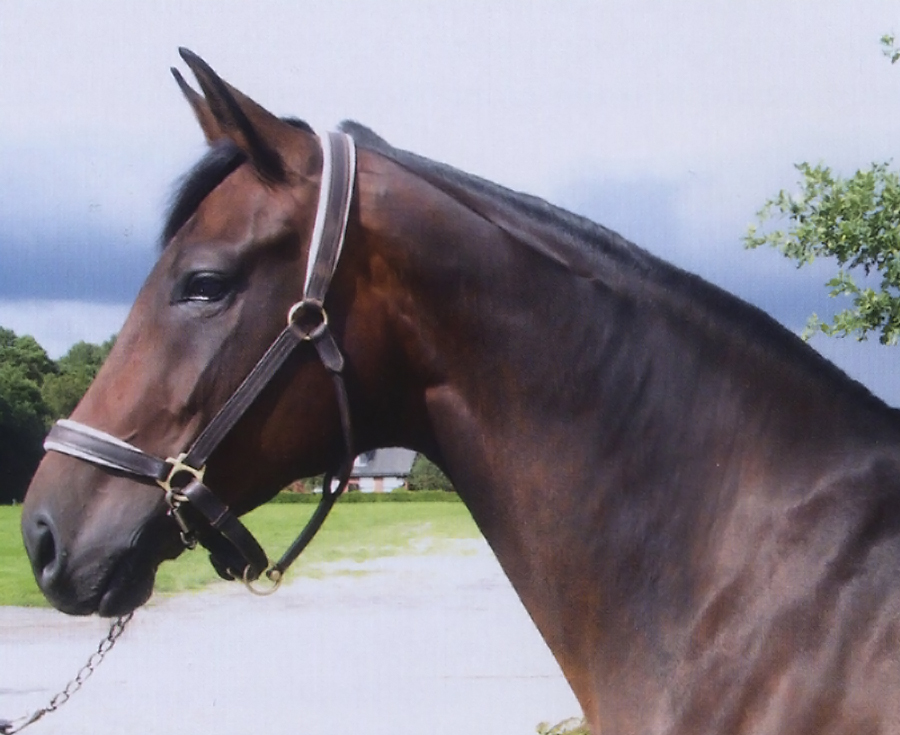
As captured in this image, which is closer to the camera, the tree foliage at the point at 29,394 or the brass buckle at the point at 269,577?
the brass buckle at the point at 269,577

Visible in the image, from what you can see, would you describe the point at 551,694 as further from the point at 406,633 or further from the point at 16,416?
the point at 16,416

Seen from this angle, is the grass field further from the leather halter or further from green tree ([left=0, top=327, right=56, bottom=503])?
green tree ([left=0, top=327, right=56, bottom=503])

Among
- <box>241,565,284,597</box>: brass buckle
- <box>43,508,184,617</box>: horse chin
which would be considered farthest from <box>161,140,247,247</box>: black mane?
<box>241,565,284,597</box>: brass buckle

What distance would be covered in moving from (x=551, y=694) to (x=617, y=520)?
6.49 metres

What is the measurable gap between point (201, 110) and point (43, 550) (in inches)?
46.4

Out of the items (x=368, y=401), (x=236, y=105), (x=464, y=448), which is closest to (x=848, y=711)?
(x=464, y=448)

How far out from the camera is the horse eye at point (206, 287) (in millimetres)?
2150

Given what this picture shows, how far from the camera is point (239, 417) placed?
2133 mm

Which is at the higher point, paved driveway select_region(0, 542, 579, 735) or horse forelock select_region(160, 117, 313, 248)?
horse forelock select_region(160, 117, 313, 248)

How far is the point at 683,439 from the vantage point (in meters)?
2.20

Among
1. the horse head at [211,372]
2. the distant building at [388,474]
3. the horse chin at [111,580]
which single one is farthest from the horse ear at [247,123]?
the distant building at [388,474]

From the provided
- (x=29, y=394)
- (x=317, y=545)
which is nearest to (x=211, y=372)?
(x=317, y=545)

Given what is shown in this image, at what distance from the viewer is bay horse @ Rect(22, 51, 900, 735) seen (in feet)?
6.82

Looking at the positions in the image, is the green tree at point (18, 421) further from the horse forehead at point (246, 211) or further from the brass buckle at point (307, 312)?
the brass buckle at point (307, 312)
